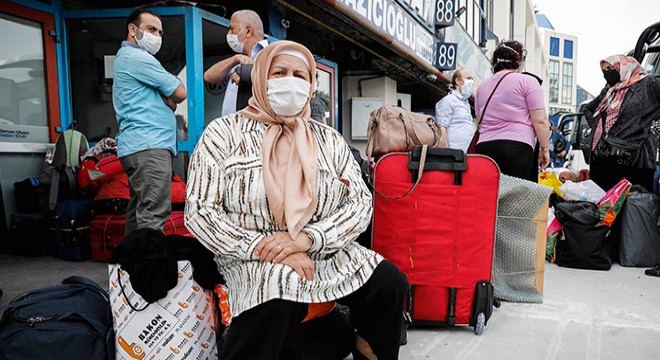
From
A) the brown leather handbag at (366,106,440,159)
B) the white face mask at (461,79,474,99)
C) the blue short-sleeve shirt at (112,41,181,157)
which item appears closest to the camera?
the brown leather handbag at (366,106,440,159)

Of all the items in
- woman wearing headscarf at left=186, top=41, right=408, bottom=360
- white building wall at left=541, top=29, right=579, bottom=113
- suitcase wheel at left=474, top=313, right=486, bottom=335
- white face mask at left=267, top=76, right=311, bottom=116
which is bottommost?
suitcase wheel at left=474, top=313, right=486, bottom=335

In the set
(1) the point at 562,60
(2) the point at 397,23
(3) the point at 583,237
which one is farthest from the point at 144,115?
(1) the point at 562,60

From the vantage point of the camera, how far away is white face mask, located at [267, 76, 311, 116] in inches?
69.4

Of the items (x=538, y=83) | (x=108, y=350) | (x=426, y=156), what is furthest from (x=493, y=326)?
(x=108, y=350)

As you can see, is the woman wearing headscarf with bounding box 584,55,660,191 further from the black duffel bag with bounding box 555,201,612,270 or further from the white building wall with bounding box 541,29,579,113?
the white building wall with bounding box 541,29,579,113

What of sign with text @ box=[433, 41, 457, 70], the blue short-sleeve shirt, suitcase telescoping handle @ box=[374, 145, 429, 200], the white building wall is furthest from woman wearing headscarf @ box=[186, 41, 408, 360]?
the white building wall

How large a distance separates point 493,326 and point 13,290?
9.07 ft

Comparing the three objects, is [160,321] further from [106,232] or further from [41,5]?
[41,5]

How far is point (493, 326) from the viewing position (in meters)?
2.32

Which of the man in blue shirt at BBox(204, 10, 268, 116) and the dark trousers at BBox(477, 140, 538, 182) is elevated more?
the man in blue shirt at BBox(204, 10, 268, 116)

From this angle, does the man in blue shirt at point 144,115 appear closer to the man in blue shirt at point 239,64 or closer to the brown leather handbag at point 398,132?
the man in blue shirt at point 239,64

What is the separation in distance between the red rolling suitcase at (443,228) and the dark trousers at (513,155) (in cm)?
85

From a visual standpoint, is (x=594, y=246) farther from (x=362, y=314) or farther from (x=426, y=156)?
(x=362, y=314)

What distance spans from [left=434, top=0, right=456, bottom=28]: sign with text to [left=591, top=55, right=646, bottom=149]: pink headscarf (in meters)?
4.99
